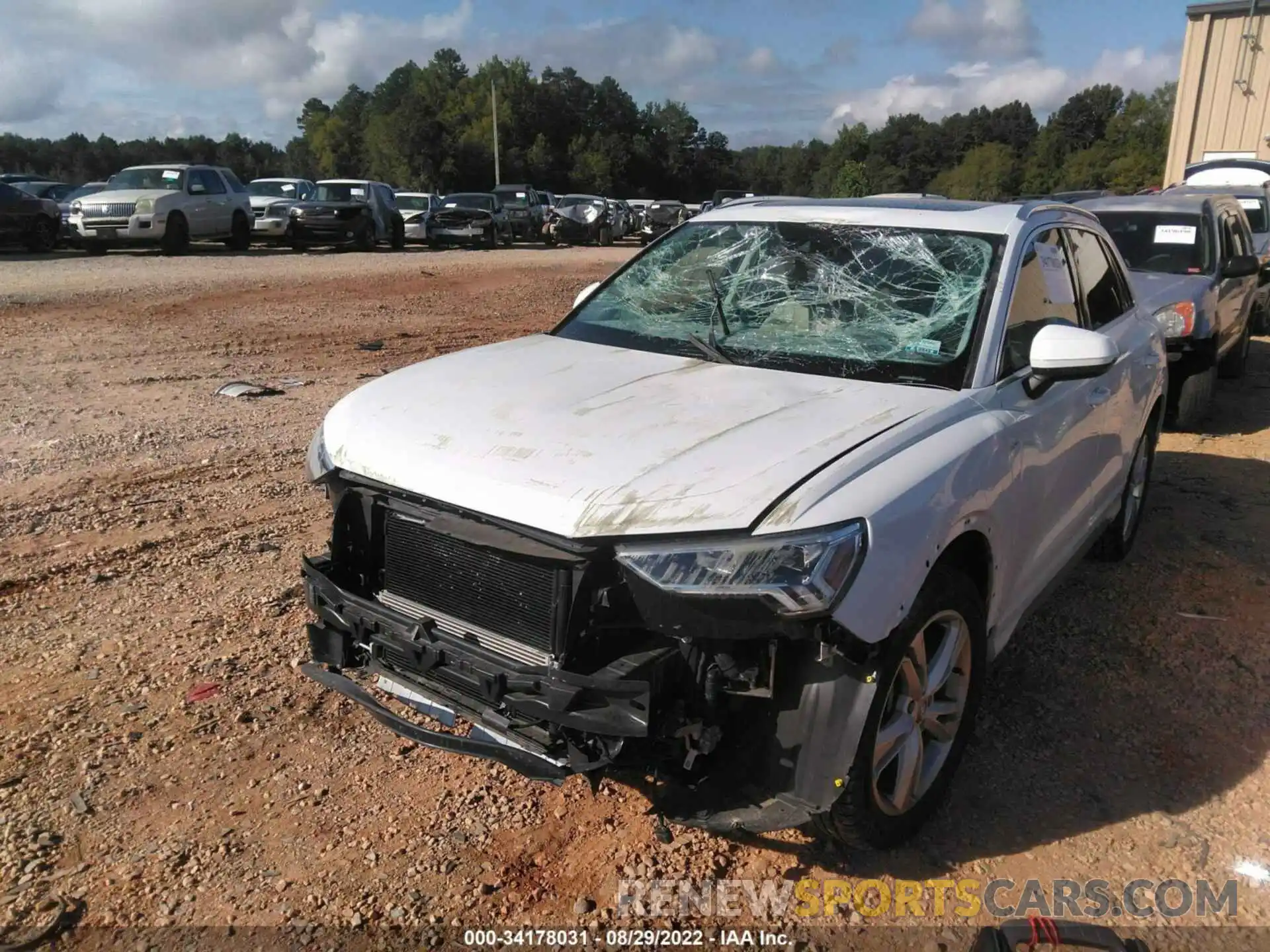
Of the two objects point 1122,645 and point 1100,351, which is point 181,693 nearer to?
point 1100,351

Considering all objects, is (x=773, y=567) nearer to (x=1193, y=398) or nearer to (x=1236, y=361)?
(x=1193, y=398)

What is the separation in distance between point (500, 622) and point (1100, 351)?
6.79ft

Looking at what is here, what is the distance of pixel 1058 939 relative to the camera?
2.49m

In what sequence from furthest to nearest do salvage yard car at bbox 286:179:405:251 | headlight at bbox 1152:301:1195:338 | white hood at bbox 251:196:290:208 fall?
white hood at bbox 251:196:290:208
salvage yard car at bbox 286:179:405:251
headlight at bbox 1152:301:1195:338

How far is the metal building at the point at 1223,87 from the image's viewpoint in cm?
2430

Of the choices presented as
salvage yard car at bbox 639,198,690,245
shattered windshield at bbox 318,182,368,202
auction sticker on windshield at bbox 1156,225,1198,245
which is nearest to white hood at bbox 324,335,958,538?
auction sticker on windshield at bbox 1156,225,1198,245

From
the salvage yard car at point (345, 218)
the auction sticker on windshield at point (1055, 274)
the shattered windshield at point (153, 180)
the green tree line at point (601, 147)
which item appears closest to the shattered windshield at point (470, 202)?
the salvage yard car at point (345, 218)

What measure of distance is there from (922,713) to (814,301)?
1576mm

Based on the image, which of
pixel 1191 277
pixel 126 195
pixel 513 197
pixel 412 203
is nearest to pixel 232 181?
pixel 126 195

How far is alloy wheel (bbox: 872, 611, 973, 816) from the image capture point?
268 centimetres

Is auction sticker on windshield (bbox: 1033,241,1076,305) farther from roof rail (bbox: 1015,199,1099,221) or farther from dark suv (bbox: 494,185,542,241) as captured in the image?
dark suv (bbox: 494,185,542,241)

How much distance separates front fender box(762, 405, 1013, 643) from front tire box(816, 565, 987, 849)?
0.14 metres

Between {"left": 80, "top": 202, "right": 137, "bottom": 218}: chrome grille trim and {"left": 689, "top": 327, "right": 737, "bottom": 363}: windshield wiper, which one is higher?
{"left": 80, "top": 202, "right": 137, "bottom": 218}: chrome grille trim

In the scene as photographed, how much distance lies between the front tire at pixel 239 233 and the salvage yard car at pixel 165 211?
14 millimetres
